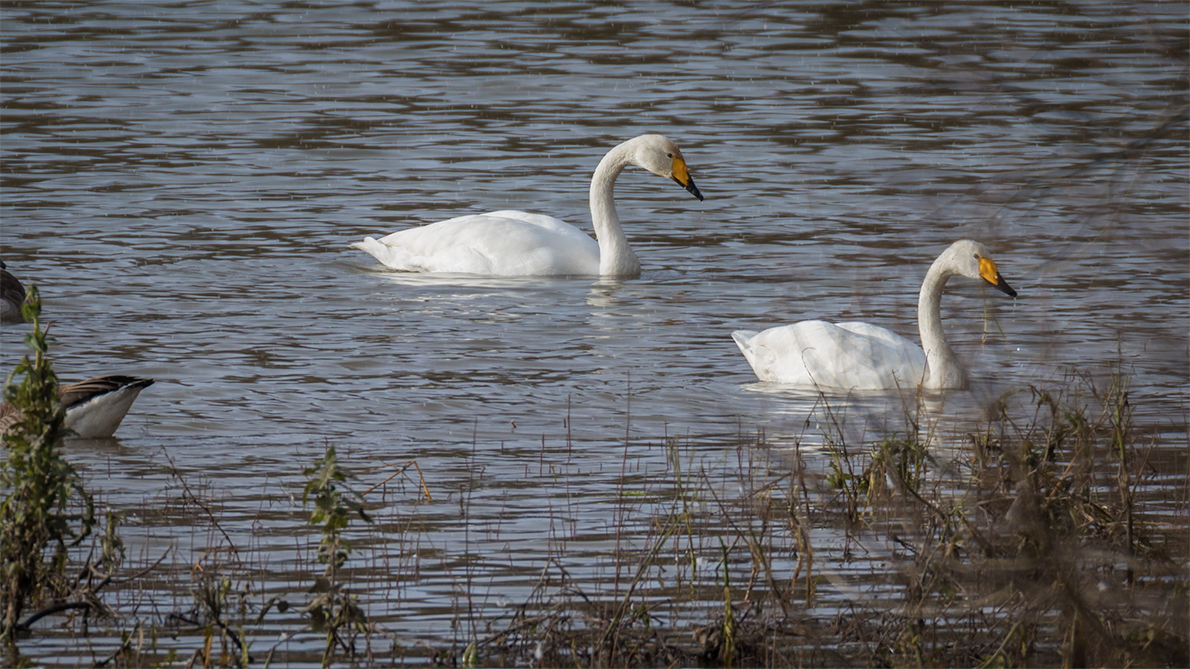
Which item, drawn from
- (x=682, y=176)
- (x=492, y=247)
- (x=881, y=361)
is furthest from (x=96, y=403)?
(x=682, y=176)

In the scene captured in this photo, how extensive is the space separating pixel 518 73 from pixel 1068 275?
11513 mm

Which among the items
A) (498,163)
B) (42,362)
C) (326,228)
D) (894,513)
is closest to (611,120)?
(498,163)

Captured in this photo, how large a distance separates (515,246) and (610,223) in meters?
0.86

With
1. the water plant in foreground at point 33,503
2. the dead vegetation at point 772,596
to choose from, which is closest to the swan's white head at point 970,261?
the dead vegetation at point 772,596

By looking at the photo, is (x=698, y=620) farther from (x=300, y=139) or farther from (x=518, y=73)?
(x=518, y=73)

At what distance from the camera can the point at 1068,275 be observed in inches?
525

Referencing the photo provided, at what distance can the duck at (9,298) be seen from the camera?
11.1m

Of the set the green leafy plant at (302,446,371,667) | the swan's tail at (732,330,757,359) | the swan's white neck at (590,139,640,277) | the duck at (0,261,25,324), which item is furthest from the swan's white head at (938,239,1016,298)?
the duck at (0,261,25,324)

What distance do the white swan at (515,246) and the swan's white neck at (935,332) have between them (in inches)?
167

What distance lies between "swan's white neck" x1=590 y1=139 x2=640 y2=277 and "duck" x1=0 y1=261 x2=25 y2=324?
445 centimetres

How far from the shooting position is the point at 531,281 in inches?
535

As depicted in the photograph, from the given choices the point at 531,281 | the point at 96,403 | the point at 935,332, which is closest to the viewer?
the point at 96,403

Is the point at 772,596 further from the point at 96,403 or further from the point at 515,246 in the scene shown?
the point at 515,246

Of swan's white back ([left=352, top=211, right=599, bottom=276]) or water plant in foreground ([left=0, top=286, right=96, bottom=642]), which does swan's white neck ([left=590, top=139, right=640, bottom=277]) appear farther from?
water plant in foreground ([left=0, top=286, right=96, bottom=642])
